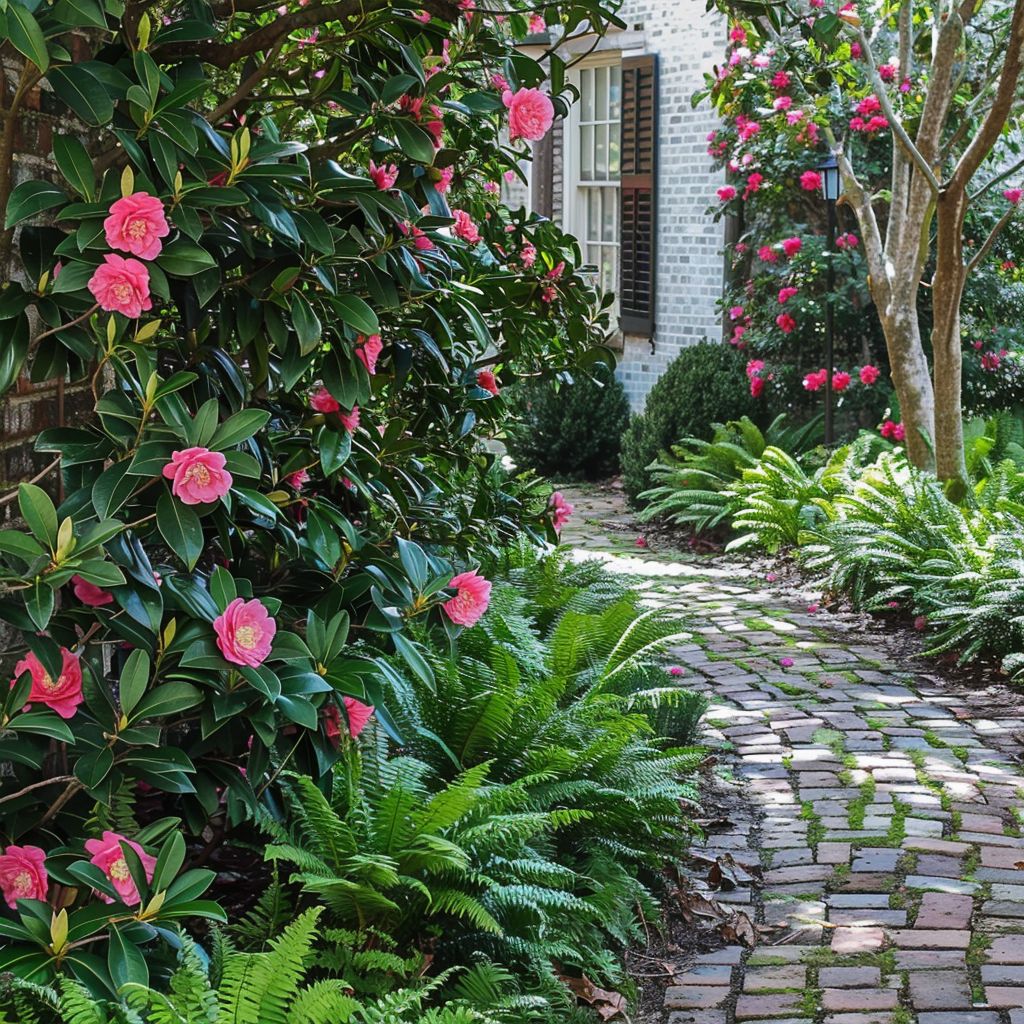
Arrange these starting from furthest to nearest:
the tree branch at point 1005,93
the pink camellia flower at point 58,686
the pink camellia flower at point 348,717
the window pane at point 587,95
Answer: the window pane at point 587,95, the tree branch at point 1005,93, the pink camellia flower at point 348,717, the pink camellia flower at point 58,686

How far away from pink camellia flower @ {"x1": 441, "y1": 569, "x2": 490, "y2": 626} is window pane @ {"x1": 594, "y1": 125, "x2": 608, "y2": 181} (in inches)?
424

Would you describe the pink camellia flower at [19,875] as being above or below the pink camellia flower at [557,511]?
below

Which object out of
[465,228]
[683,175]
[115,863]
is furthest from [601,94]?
[115,863]

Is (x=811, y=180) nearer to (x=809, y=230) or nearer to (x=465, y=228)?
Result: (x=809, y=230)

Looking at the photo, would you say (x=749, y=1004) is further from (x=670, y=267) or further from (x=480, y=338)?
(x=670, y=267)

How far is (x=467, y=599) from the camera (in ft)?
8.21

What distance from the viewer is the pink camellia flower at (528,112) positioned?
2725 mm

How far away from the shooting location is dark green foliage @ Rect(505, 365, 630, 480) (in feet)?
38.1

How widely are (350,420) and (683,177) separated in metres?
9.57

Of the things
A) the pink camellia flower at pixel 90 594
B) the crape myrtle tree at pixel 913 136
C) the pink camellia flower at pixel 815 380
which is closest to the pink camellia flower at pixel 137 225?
the pink camellia flower at pixel 90 594

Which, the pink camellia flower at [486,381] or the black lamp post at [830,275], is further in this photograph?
the black lamp post at [830,275]

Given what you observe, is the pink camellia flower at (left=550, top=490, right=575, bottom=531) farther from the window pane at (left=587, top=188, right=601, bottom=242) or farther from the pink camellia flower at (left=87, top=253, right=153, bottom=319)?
the window pane at (left=587, top=188, right=601, bottom=242)

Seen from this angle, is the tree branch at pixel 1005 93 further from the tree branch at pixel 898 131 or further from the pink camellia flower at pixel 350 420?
the pink camellia flower at pixel 350 420

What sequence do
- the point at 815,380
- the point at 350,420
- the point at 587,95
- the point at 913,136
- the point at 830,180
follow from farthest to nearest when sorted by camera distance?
the point at 587,95 < the point at 815,380 < the point at 830,180 < the point at 913,136 < the point at 350,420
